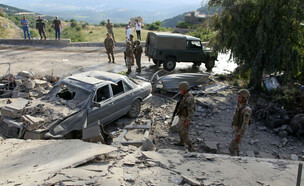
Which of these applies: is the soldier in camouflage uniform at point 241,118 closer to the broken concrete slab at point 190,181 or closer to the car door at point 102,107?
the broken concrete slab at point 190,181

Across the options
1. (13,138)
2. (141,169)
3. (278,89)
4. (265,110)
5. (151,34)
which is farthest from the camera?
(151,34)

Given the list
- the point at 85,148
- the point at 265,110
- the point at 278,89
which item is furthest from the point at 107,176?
the point at 278,89

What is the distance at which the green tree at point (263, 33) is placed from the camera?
966 centimetres

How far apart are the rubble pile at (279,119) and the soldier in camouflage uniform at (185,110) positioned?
3.15 m

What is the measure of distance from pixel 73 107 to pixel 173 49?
8.52 m

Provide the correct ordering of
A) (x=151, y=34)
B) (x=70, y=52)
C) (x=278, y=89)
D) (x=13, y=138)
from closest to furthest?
(x=13, y=138) < (x=278, y=89) < (x=151, y=34) < (x=70, y=52)

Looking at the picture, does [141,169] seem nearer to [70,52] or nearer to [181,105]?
[181,105]

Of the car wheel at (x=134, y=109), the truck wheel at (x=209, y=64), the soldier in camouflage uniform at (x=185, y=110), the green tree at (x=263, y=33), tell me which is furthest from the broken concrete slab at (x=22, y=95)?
the truck wheel at (x=209, y=64)

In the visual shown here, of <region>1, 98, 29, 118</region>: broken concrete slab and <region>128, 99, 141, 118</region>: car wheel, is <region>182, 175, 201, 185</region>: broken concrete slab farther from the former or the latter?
<region>128, 99, 141, 118</region>: car wheel

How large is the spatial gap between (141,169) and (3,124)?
3580 mm

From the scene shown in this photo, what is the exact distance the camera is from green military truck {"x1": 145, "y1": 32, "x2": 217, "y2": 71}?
1320 centimetres

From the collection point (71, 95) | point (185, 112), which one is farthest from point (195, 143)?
point (71, 95)

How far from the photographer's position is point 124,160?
13.7 ft

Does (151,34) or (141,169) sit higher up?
(151,34)
